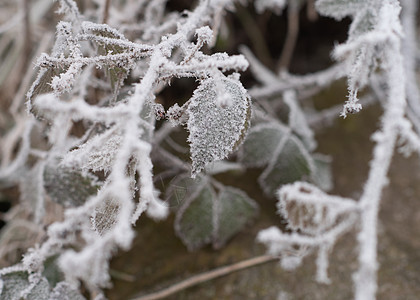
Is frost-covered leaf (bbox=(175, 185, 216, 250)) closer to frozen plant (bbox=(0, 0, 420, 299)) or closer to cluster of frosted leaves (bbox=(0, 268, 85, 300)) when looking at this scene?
frozen plant (bbox=(0, 0, 420, 299))

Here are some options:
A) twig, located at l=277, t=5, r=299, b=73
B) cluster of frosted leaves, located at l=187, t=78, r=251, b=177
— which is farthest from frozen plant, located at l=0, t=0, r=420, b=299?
twig, located at l=277, t=5, r=299, b=73

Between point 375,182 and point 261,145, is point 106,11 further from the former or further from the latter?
point 375,182

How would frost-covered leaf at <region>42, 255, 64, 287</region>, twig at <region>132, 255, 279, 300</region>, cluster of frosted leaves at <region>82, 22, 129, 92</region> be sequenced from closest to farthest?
cluster of frosted leaves at <region>82, 22, 129, 92</region> < frost-covered leaf at <region>42, 255, 64, 287</region> < twig at <region>132, 255, 279, 300</region>

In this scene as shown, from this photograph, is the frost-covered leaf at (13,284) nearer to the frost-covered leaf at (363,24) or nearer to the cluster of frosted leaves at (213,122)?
the cluster of frosted leaves at (213,122)

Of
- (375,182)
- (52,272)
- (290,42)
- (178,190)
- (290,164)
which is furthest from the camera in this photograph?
(290,42)

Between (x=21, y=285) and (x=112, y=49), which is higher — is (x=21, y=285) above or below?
below

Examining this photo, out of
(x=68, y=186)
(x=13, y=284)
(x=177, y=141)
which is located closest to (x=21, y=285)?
(x=13, y=284)
